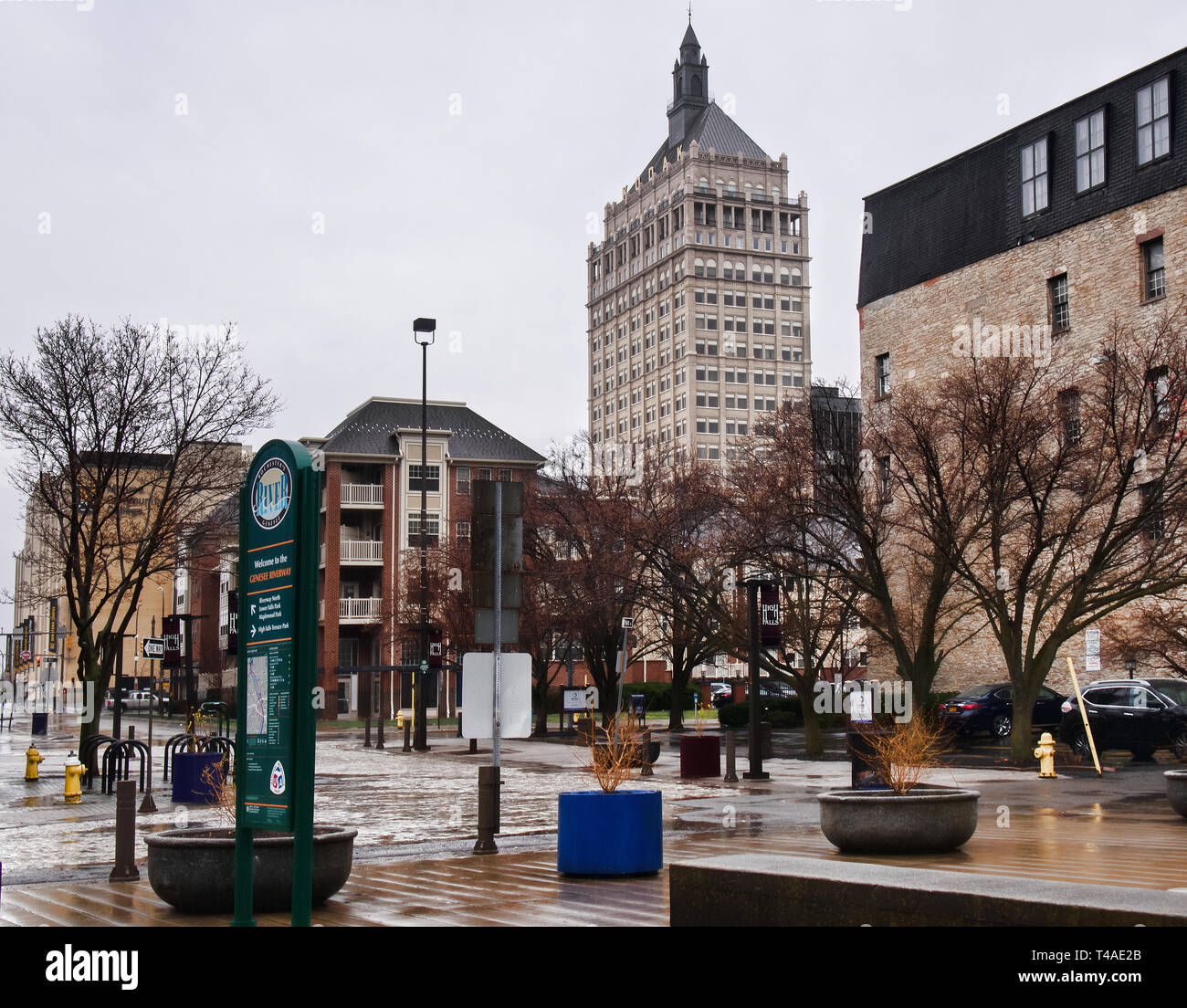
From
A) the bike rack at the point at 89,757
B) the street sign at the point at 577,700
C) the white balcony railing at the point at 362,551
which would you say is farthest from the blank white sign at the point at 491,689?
the white balcony railing at the point at 362,551

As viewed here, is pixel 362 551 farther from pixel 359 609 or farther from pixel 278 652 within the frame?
pixel 278 652

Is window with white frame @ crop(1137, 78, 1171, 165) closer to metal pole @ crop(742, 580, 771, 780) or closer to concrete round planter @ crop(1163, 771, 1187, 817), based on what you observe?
metal pole @ crop(742, 580, 771, 780)

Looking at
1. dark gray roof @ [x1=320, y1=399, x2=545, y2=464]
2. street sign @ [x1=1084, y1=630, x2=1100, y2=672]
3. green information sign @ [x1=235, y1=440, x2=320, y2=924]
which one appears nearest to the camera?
green information sign @ [x1=235, y1=440, x2=320, y2=924]

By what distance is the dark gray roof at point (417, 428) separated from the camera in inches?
3022

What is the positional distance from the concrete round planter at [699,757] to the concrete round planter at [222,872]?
14.9m

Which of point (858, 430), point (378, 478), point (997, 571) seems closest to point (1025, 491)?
point (997, 571)

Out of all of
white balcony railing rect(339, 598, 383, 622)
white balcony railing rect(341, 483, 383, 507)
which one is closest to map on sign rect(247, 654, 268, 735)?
white balcony railing rect(339, 598, 383, 622)

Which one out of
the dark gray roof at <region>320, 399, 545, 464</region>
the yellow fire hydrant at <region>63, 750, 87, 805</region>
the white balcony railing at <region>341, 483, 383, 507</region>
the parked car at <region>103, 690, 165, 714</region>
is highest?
the dark gray roof at <region>320, 399, 545, 464</region>

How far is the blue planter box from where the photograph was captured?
21109 millimetres

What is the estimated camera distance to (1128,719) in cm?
2881

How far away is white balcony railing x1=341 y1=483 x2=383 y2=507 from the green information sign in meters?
68.2

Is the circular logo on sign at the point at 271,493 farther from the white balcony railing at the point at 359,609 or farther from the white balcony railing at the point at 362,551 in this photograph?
the white balcony railing at the point at 362,551

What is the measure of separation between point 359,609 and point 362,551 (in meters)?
3.25
